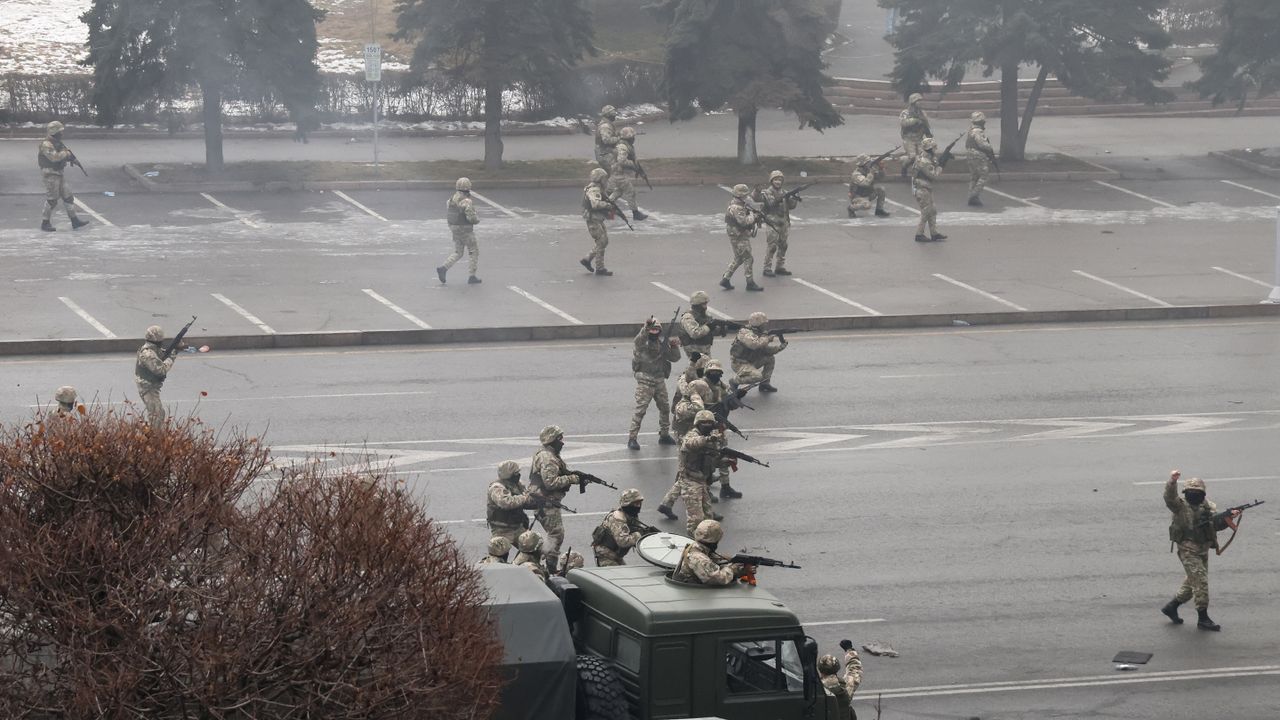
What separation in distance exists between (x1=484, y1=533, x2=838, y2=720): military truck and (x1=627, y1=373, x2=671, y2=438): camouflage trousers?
8.61 meters

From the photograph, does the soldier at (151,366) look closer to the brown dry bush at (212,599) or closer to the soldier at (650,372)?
the soldier at (650,372)

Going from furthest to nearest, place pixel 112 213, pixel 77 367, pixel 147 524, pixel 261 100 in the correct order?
1. pixel 261 100
2. pixel 112 213
3. pixel 77 367
4. pixel 147 524

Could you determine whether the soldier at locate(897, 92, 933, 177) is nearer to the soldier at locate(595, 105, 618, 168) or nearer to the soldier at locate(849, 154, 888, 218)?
the soldier at locate(849, 154, 888, 218)

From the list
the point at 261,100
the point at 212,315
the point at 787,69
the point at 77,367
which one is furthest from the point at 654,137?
the point at 77,367

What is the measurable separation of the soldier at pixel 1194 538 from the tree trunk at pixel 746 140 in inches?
930

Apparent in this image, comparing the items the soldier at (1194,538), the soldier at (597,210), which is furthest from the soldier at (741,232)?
the soldier at (1194,538)

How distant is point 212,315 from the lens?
25016 mm

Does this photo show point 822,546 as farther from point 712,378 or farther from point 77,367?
point 77,367

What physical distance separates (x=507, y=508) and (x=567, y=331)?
1088 cm

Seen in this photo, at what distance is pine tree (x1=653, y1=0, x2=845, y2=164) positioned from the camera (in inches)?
1446

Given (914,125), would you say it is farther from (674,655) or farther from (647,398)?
(674,655)

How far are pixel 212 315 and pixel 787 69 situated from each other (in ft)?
52.6

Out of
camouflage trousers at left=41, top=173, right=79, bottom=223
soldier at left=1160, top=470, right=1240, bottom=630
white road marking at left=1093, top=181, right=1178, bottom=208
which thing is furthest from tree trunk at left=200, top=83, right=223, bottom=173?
soldier at left=1160, top=470, right=1240, bottom=630

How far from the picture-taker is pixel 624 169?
3269cm
